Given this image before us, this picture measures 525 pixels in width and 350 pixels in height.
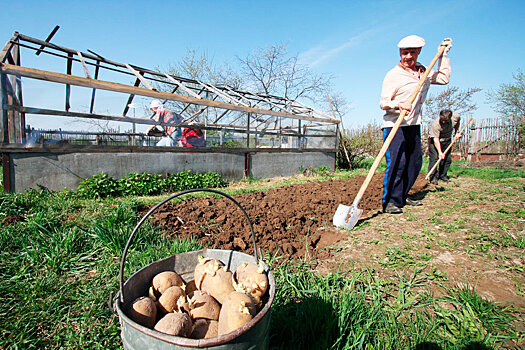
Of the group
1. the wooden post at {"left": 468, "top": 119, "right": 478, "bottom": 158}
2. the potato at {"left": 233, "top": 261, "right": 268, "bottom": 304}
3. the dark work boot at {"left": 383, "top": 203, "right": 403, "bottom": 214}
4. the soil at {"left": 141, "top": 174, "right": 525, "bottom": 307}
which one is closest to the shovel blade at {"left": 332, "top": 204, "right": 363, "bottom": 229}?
the soil at {"left": 141, "top": 174, "right": 525, "bottom": 307}

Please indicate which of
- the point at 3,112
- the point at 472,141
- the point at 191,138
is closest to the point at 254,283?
the point at 3,112

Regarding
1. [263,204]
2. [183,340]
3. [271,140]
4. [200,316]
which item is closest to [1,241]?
[200,316]

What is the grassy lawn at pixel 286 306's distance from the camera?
154 centimetres

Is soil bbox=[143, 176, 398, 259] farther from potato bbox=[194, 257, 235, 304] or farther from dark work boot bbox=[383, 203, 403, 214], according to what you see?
potato bbox=[194, 257, 235, 304]

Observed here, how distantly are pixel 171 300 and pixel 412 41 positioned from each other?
Answer: 12.9 ft

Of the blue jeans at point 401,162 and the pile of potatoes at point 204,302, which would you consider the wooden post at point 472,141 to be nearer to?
the blue jeans at point 401,162

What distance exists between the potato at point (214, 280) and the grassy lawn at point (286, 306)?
1.63 ft

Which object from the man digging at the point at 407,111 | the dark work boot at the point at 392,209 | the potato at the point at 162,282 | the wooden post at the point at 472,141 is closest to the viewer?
the potato at the point at 162,282

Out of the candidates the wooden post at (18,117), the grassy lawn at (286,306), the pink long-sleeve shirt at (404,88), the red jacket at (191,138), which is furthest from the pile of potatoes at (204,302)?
the red jacket at (191,138)

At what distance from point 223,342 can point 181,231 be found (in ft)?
7.63

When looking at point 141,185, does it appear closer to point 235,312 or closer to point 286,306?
point 286,306

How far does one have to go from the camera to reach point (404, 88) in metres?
3.61

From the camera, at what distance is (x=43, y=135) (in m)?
4.94

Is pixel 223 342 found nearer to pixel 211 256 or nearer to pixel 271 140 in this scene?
pixel 211 256
